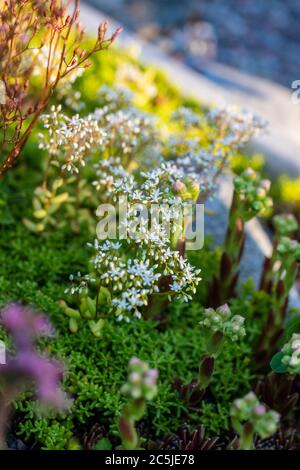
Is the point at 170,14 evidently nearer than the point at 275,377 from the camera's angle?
No

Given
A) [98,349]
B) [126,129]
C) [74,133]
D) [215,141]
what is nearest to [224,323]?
[98,349]

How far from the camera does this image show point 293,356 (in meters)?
2.17

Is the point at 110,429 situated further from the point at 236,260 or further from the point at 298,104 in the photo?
the point at 298,104

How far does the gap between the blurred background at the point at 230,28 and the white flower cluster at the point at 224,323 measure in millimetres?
7282

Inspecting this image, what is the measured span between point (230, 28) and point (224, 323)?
982cm

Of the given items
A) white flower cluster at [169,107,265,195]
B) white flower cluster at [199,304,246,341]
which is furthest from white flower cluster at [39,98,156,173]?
A: white flower cluster at [199,304,246,341]

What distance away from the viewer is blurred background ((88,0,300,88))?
10.1 metres

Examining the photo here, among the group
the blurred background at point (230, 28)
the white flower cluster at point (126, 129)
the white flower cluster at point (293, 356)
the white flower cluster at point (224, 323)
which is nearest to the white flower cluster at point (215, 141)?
the white flower cluster at point (126, 129)

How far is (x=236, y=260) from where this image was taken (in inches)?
123

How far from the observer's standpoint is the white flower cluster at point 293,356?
7.13ft

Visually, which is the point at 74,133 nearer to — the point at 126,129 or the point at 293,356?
the point at 126,129

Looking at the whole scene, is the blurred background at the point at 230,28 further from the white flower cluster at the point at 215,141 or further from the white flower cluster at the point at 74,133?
the white flower cluster at the point at 74,133

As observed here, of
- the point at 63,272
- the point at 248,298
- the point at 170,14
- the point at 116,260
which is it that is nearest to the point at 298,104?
the point at 248,298

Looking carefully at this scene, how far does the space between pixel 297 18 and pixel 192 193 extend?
10353 mm
